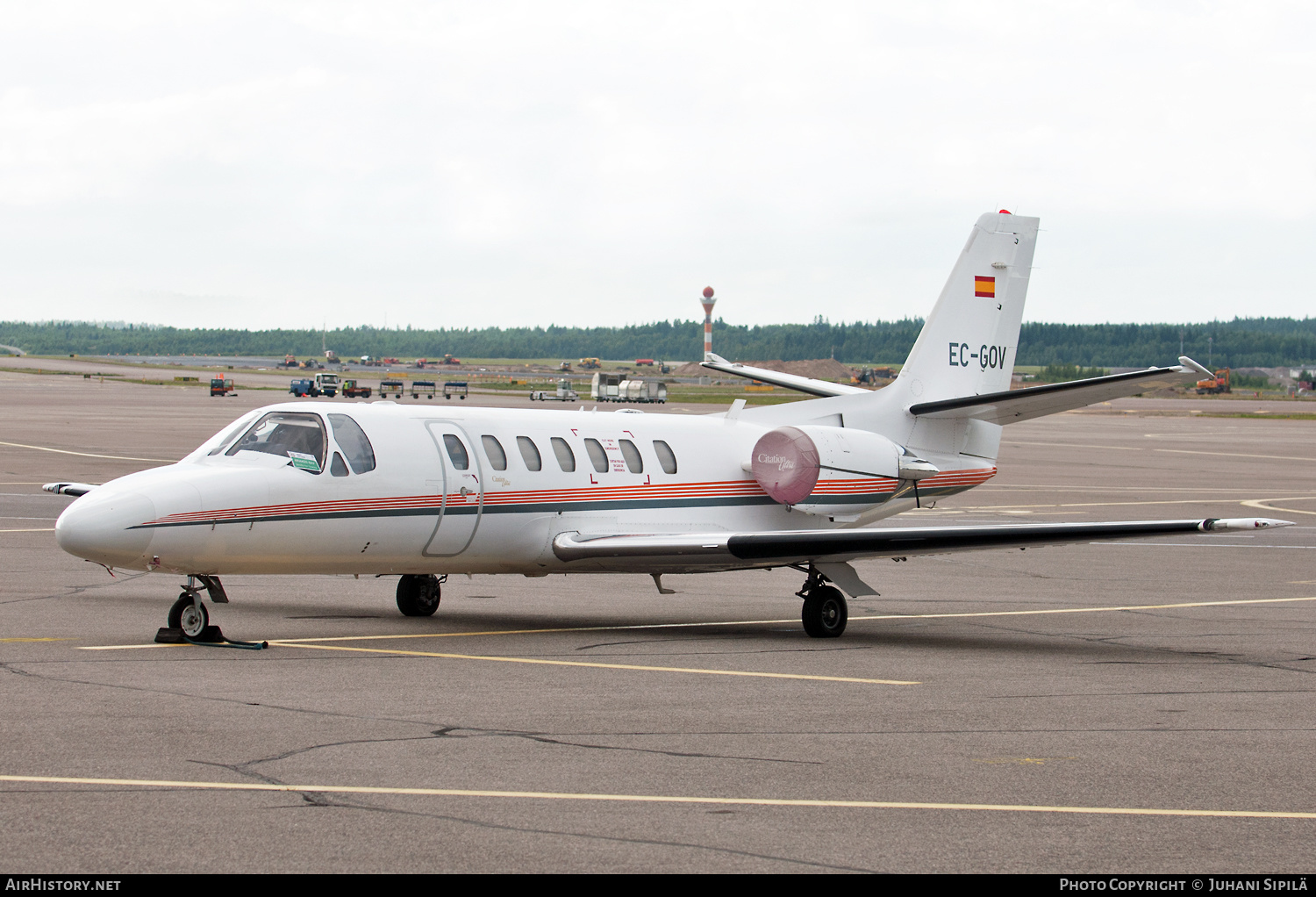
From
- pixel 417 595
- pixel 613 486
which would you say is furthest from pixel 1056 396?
pixel 417 595

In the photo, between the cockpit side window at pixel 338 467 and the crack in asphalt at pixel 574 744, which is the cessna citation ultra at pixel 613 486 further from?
the crack in asphalt at pixel 574 744

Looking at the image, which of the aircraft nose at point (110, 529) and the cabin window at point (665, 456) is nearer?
the aircraft nose at point (110, 529)

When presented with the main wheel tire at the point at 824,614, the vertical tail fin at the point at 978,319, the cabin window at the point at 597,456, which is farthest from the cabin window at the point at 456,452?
the vertical tail fin at the point at 978,319

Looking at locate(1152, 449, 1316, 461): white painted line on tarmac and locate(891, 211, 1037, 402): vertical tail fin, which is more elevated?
locate(891, 211, 1037, 402): vertical tail fin

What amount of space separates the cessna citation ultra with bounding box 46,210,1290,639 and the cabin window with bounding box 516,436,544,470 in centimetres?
2

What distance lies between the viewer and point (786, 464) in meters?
17.9

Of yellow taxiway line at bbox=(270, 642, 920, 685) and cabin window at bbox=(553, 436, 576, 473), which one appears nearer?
yellow taxiway line at bbox=(270, 642, 920, 685)

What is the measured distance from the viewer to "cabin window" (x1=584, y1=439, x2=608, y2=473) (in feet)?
55.6

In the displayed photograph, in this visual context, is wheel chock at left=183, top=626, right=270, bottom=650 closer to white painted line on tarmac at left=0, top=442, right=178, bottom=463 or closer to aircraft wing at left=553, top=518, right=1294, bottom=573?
aircraft wing at left=553, top=518, right=1294, bottom=573

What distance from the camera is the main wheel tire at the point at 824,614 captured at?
15.9 meters

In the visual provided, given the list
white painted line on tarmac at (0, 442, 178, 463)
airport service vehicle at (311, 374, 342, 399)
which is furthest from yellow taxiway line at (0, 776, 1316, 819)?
airport service vehicle at (311, 374, 342, 399)

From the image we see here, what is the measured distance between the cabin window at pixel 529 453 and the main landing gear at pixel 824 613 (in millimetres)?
3562

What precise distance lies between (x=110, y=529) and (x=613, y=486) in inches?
240
